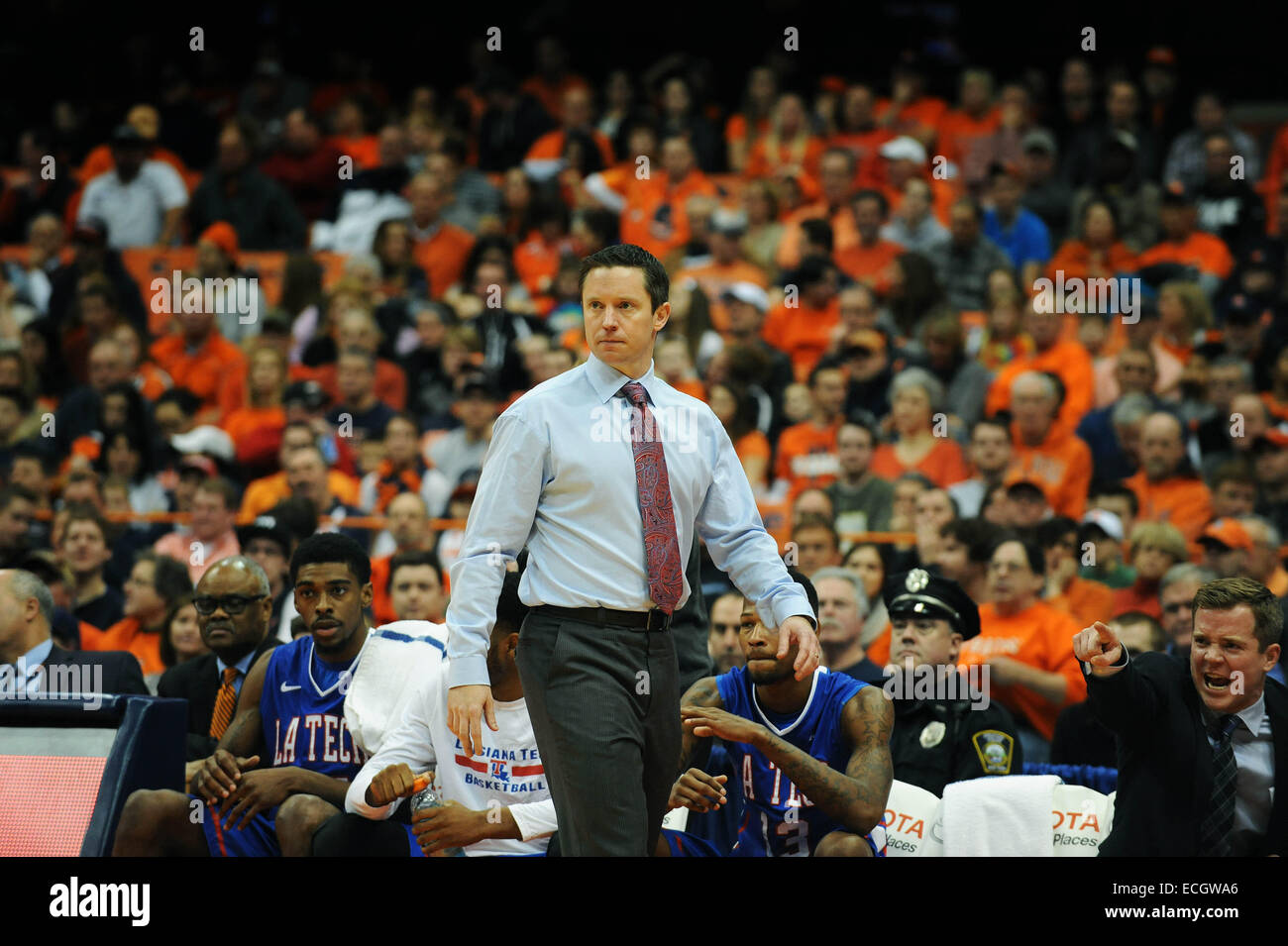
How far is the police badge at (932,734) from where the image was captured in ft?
18.5

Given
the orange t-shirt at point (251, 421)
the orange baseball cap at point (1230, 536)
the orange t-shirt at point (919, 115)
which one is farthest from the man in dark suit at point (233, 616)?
the orange t-shirt at point (919, 115)

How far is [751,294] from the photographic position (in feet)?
33.2

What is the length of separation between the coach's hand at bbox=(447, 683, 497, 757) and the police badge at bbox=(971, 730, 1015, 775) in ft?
7.60

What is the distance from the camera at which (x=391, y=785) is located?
4711 millimetres

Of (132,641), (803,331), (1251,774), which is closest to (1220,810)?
(1251,774)

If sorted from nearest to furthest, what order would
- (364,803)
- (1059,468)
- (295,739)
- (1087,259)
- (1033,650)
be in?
A: (364,803) → (295,739) → (1033,650) → (1059,468) → (1087,259)

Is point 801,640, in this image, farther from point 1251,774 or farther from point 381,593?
point 381,593

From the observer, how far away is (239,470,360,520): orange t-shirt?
9.01 metres

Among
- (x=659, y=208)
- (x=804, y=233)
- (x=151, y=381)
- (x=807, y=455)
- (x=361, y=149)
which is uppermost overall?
(x=361, y=149)

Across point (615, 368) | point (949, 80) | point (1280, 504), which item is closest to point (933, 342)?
point (1280, 504)

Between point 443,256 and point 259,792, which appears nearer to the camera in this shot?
point 259,792

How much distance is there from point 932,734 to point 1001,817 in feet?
2.17

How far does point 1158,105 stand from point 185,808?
9034 millimetres

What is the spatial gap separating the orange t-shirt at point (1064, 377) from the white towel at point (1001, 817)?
4207mm
